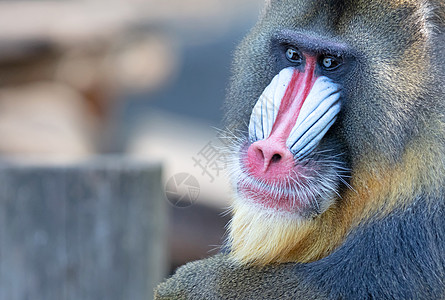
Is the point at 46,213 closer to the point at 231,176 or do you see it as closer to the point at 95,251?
the point at 95,251

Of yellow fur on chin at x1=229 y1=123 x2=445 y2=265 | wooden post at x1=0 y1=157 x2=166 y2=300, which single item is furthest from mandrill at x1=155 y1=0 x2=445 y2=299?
wooden post at x1=0 y1=157 x2=166 y2=300

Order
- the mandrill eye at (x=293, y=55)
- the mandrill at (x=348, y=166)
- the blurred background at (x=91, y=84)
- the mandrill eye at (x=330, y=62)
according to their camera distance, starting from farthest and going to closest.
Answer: the blurred background at (x=91, y=84), the mandrill eye at (x=293, y=55), the mandrill eye at (x=330, y=62), the mandrill at (x=348, y=166)

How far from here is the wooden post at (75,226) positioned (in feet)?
12.3

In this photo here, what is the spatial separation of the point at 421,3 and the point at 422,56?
8.1 inches

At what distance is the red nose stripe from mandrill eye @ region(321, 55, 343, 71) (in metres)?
0.04

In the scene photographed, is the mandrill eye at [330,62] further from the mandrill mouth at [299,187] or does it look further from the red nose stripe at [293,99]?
the mandrill mouth at [299,187]

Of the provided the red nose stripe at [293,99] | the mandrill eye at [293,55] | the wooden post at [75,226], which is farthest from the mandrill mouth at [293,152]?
the wooden post at [75,226]

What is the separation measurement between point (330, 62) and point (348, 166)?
0.39 m

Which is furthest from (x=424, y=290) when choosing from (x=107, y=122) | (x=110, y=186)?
(x=107, y=122)

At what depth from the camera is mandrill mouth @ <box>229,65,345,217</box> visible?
2.58m

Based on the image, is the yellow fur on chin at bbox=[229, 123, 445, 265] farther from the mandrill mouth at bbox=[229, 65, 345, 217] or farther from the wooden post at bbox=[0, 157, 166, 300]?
the wooden post at bbox=[0, 157, 166, 300]

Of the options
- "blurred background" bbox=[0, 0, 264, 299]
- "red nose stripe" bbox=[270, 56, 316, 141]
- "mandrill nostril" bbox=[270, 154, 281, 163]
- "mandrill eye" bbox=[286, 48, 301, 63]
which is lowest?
"blurred background" bbox=[0, 0, 264, 299]

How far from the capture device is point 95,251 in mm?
3873

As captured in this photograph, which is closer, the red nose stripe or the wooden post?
the red nose stripe
